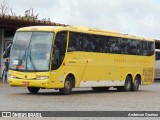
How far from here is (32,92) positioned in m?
24.6

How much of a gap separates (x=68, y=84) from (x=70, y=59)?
1.09 m

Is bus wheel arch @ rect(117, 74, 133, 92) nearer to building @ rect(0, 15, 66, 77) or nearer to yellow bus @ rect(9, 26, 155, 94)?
yellow bus @ rect(9, 26, 155, 94)

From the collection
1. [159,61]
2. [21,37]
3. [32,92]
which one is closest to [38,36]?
[21,37]

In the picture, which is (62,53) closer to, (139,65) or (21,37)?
(21,37)

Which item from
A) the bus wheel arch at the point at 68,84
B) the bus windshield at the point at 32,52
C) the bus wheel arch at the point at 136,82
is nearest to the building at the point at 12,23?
the bus wheel arch at the point at 136,82

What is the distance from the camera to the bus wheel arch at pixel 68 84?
23.6m

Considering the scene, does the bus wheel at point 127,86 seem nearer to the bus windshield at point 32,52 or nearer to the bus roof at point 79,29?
the bus roof at point 79,29

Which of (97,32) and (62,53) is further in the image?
(97,32)

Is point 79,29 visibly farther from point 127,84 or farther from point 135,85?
point 135,85

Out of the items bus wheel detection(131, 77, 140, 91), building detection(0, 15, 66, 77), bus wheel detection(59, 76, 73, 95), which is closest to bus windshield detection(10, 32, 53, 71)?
bus wheel detection(59, 76, 73, 95)

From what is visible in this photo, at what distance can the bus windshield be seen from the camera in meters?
22.6

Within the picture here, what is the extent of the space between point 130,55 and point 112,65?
2.07 meters

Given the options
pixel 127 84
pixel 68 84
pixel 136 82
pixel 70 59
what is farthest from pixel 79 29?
pixel 136 82

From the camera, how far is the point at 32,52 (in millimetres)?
22828
